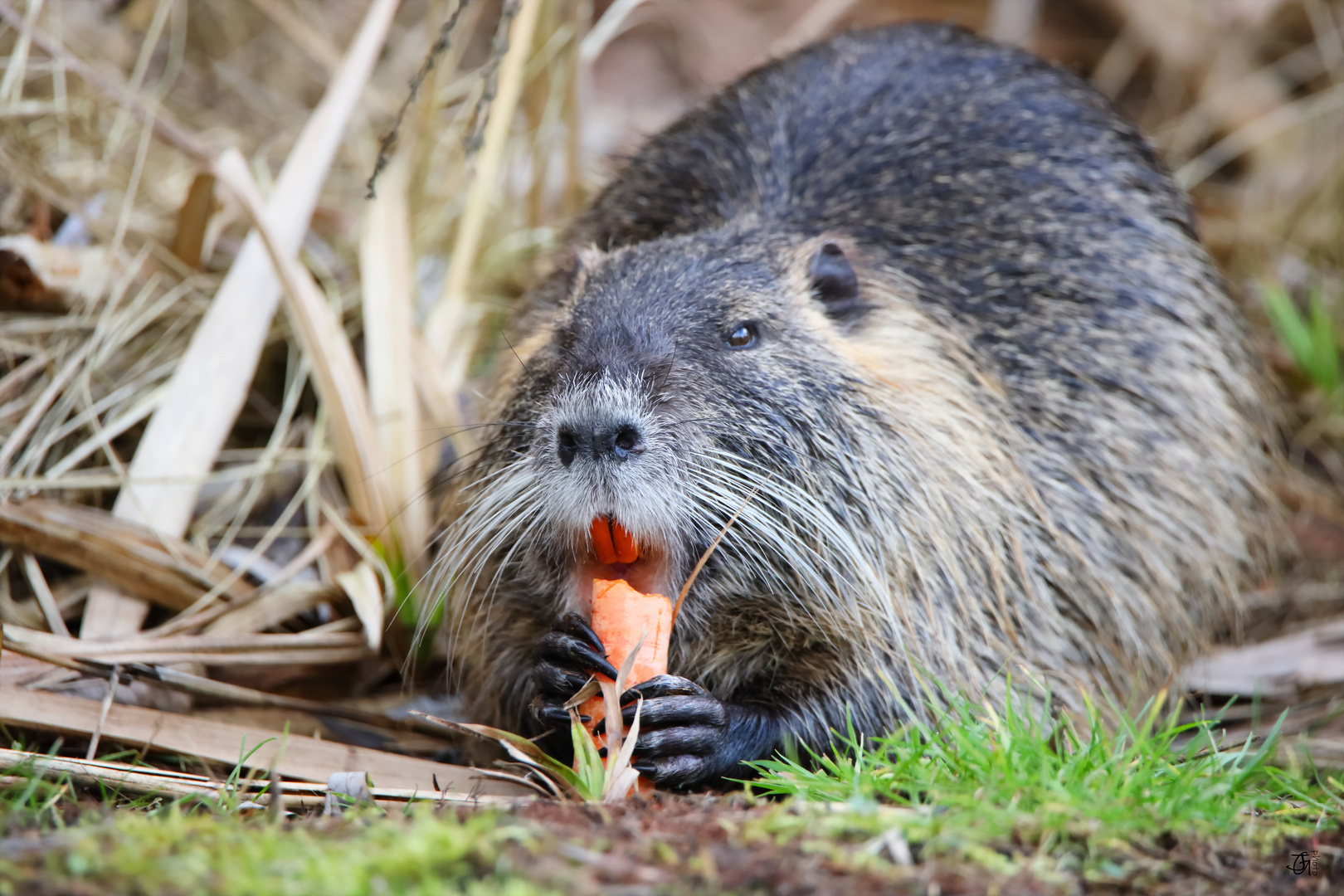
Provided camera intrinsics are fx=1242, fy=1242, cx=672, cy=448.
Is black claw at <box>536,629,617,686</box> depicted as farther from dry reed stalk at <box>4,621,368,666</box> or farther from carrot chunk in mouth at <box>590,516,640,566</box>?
dry reed stalk at <box>4,621,368,666</box>

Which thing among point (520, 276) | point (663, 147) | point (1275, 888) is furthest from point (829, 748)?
point (520, 276)

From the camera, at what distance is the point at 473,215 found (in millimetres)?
4242

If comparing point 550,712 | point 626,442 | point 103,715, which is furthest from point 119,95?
point 550,712

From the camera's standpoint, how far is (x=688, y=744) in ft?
8.29

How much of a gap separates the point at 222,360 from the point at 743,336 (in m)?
1.68

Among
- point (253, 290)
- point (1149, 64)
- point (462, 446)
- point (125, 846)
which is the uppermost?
point (1149, 64)

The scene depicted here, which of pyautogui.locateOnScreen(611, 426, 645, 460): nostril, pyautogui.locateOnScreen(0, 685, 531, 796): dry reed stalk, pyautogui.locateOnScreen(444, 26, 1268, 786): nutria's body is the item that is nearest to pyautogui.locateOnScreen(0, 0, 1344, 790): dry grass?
pyautogui.locateOnScreen(0, 685, 531, 796): dry reed stalk

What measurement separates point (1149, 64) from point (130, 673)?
20.5 ft

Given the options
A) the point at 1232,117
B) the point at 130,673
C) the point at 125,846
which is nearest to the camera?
the point at 125,846

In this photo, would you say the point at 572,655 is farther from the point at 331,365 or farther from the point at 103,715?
the point at 331,365

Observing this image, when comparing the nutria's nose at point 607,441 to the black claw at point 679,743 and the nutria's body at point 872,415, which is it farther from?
the black claw at point 679,743

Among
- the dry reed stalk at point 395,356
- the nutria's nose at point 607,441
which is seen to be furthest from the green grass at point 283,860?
the dry reed stalk at point 395,356

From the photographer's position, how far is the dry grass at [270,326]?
3320 mm

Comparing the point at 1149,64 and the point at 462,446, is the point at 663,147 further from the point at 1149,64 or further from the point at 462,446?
Answer: the point at 1149,64
